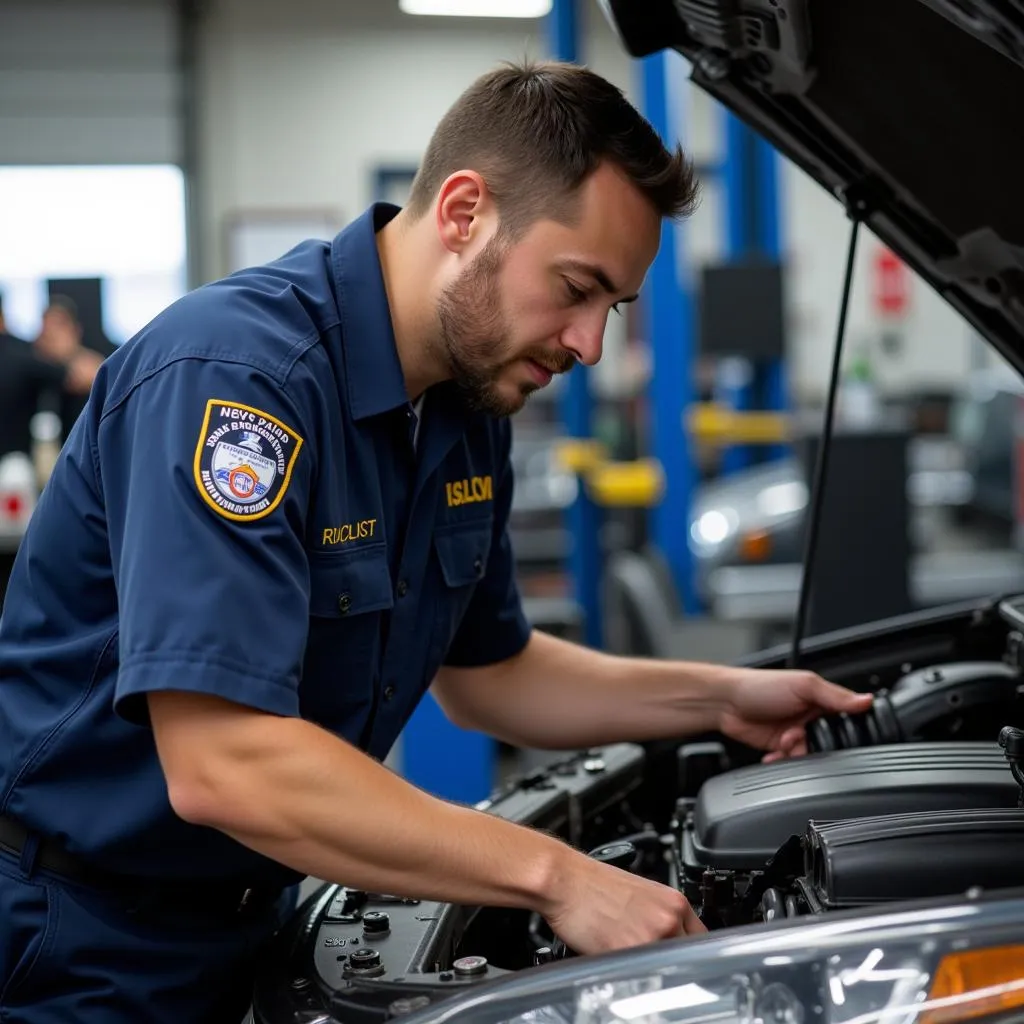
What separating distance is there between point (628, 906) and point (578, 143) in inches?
26.1

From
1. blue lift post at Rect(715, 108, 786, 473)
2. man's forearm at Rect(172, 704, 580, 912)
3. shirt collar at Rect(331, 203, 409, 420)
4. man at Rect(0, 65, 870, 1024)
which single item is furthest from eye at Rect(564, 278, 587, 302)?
blue lift post at Rect(715, 108, 786, 473)

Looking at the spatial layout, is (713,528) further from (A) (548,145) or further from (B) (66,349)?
(A) (548,145)

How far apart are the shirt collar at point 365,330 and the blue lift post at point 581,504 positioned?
3552 mm

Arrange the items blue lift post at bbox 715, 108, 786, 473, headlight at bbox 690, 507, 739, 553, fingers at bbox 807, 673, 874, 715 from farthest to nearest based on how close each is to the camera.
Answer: blue lift post at bbox 715, 108, 786, 473 → headlight at bbox 690, 507, 739, 553 → fingers at bbox 807, 673, 874, 715

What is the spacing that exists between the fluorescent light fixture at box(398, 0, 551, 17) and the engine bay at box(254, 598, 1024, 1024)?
7.54 metres

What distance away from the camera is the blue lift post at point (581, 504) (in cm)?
489

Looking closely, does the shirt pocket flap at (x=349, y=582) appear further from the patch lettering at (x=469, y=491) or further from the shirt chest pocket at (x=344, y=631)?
the patch lettering at (x=469, y=491)

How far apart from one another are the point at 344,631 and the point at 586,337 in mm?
353

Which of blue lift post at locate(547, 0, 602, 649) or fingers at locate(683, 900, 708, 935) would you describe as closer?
fingers at locate(683, 900, 708, 935)

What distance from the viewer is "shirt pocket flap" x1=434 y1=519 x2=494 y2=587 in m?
1.43

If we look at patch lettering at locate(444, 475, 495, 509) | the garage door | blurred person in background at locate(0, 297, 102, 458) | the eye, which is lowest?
patch lettering at locate(444, 475, 495, 509)

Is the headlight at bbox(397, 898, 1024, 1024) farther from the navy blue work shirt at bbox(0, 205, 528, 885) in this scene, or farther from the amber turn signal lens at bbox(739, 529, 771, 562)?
the amber turn signal lens at bbox(739, 529, 771, 562)

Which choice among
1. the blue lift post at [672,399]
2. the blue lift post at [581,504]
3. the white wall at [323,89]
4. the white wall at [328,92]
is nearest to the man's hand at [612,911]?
the blue lift post at [672,399]

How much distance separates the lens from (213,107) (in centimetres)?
1000
